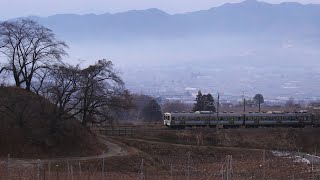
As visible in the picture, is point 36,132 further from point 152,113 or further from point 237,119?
point 152,113

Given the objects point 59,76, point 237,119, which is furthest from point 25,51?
point 237,119

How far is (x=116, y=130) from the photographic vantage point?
188 ft

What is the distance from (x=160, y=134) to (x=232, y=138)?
7.91m

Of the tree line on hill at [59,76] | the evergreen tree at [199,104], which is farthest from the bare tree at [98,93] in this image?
the evergreen tree at [199,104]

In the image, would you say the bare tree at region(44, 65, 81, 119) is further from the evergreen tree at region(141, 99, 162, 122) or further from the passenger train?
the evergreen tree at region(141, 99, 162, 122)

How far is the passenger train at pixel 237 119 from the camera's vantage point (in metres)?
65.1

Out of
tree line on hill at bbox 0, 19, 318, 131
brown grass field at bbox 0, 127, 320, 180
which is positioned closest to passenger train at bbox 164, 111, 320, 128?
brown grass field at bbox 0, 127, 320, 180

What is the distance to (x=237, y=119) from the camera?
6769cm

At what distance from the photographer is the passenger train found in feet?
213

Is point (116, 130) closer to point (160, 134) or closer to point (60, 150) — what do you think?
point (160, 134)

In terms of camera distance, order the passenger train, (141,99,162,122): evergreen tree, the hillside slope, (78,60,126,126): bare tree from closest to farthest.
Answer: the hillside slope < (78,60,126,126): bare tree < the passenger train < (141,99,162,122): evergreen tree

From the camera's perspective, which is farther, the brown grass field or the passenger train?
the passenger train

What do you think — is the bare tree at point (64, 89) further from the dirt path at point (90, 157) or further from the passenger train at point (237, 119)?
the passenger train at point (237, 119)

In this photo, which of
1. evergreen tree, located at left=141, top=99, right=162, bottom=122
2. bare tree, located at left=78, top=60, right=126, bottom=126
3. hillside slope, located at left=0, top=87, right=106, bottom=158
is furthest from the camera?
evergreen tree, located at left=141, top=99, right=162, bottom=122
